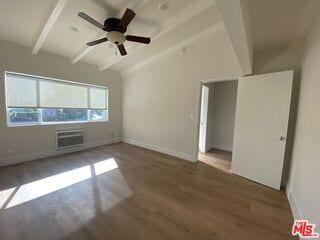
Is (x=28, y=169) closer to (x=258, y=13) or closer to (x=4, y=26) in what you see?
(x=4, y=26)

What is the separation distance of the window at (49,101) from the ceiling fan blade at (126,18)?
270 cm

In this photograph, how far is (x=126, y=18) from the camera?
219cm

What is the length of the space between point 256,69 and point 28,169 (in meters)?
5.25

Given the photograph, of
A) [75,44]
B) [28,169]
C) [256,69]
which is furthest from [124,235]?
[75,44]

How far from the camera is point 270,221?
185cm

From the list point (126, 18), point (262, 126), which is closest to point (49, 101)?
point (126, 18)

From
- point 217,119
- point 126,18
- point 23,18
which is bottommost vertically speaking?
point 217,119

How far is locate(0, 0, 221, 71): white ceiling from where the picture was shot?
234 centimetres

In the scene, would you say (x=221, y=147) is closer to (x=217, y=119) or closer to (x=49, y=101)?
(x=217, y=119)

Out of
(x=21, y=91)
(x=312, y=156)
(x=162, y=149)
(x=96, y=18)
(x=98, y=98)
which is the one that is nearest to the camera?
(x=312, y=156)

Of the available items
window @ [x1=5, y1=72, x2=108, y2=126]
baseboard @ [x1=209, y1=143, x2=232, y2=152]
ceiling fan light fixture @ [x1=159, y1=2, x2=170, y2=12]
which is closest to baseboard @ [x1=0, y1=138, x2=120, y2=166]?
window @ [x1=5, y1=72, x2=108, y2=126]

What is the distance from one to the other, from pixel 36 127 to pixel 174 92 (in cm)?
371

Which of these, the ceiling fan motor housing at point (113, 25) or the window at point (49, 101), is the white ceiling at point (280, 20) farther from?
the window at point (49, 101)

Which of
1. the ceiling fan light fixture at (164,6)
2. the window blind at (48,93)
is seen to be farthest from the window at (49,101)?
the ceiling fan light fixture at (164,6)
